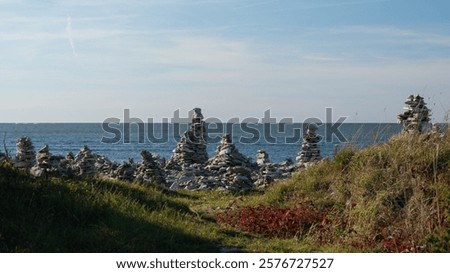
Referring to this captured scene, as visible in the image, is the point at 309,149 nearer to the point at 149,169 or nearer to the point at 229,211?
the point at 149,169

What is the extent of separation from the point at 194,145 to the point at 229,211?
16844mm

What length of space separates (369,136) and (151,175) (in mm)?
10695

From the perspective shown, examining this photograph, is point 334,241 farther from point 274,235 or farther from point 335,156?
point 335,156

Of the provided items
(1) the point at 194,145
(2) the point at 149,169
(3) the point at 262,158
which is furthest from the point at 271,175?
(3) the point at 262,158

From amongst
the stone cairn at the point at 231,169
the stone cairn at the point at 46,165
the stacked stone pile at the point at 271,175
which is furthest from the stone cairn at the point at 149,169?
the stone cairn at the point at 46,165

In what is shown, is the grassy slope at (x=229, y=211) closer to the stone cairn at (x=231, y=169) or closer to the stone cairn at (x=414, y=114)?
the stone cairn at (x=414, y=114)

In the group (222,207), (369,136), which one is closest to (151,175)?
(222,207)

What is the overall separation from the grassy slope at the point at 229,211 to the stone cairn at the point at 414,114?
164 inches

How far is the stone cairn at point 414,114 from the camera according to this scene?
818 inches

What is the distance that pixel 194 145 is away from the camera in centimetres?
3259

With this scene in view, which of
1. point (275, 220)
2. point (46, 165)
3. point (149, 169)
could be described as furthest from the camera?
point (149, 169)

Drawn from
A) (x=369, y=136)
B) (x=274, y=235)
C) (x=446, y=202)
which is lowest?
(x=274, y=235)

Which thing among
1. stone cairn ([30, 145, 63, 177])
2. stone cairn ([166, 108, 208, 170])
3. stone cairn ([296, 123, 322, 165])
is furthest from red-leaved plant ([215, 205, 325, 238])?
stone cairn ([166, 108, 208, 170])

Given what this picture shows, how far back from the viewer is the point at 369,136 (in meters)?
18.4
